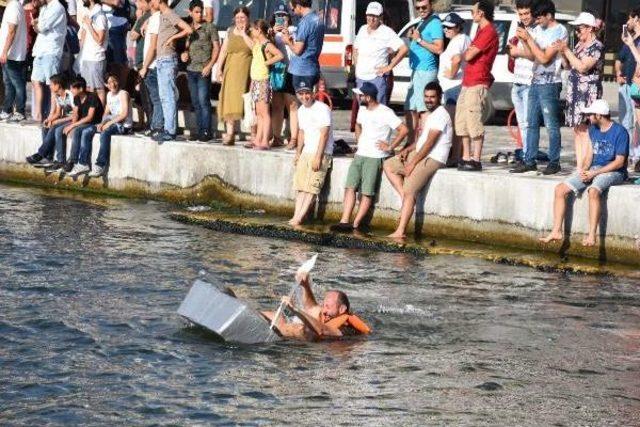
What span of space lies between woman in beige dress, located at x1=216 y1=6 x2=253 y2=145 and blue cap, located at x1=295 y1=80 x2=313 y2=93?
96 centimetres

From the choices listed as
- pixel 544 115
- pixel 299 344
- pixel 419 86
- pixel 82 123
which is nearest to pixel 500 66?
pixel 419 86

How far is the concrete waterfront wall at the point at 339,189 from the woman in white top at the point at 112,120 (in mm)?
148

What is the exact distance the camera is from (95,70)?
23.8 metres

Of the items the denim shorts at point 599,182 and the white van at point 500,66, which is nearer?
the denim shorts at point 599,182

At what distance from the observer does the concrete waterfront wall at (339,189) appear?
62.0 feet

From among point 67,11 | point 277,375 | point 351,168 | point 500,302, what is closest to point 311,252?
point 351,168

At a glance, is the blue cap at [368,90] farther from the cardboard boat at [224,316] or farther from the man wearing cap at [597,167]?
the cardboard boat at [224,316]

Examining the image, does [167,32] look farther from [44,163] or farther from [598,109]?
[598,109]

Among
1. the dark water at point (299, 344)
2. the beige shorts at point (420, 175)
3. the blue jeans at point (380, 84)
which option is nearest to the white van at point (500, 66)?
the blue jeans at point (380, 84)

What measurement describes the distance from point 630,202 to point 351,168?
368 cm

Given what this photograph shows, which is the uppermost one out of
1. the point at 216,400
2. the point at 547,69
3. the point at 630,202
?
the point at 547,69

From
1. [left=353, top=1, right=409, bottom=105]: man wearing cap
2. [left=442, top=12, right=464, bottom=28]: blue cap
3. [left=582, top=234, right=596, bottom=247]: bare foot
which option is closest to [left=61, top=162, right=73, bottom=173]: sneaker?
[left=353, top=1, right=409, bottom=105]: man wearing cap

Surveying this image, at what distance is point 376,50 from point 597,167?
355cm

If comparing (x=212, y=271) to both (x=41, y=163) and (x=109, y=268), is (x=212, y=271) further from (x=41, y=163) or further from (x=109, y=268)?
(x=41, y=163)
